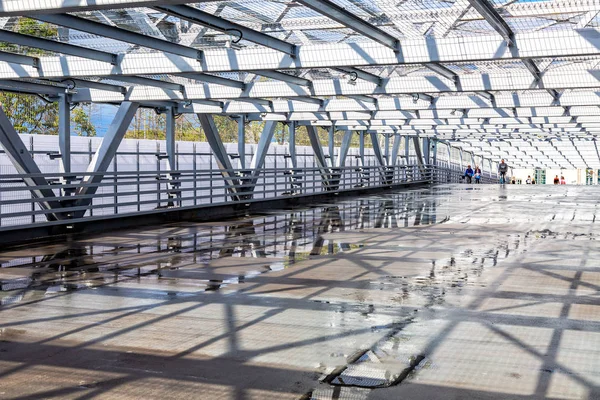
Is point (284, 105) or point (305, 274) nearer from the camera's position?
point (305, 274)

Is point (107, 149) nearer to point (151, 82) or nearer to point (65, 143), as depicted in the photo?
point (65, 143)

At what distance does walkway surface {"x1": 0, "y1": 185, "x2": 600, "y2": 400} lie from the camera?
5363 mm

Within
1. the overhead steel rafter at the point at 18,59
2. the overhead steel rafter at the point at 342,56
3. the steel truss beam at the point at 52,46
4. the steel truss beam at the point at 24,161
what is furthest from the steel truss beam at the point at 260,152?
the steel truss beam at the point at 52,46

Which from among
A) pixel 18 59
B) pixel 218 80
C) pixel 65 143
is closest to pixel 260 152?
pixel 218 80

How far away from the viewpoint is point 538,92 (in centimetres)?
2353

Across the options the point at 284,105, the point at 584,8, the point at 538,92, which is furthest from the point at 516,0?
the point at 284,105

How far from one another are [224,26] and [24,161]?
5.79 m

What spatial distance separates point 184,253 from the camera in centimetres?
1298

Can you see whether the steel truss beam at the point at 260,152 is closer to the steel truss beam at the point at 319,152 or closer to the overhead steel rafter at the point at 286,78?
the steel truss beam at the point at 319,152

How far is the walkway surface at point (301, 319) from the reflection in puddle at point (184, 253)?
0.17 feet

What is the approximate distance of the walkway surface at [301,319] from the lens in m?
5.36

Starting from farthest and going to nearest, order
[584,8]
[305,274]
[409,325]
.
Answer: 1. [584,8]
2. [305,274]
3. [409,325]

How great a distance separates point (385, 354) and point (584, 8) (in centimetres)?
762

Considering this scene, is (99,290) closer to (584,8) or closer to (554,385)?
(554,385)
